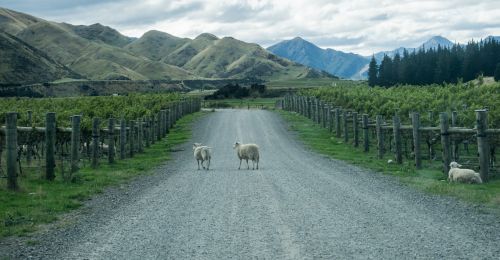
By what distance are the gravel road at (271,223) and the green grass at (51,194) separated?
600mm

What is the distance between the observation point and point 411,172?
21188 mm

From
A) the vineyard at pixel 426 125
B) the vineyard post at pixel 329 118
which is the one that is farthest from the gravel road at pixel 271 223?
the vineyard post at pixel 329 118

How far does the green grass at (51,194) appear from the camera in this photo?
12.1 metres

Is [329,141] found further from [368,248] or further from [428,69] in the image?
[428,69]

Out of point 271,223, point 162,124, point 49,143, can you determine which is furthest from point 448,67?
point 271,223

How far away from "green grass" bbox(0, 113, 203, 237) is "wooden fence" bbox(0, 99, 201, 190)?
1.76 feet

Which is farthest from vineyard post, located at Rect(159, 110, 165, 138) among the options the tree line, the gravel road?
the tree line

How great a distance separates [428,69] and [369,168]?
105806mm

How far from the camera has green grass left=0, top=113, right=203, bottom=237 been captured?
12.1 metres

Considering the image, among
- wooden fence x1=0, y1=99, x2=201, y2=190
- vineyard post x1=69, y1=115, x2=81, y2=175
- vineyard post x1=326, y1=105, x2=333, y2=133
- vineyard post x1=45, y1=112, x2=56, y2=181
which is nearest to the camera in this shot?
wooden fence x1=0, y1=99, x2=201, y2=190

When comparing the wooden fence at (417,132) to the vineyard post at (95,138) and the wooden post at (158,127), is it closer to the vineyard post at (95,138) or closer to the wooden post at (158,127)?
the vineyard post at (95,138)

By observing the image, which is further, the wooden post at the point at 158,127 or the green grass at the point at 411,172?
the wooden post at the point at 158,127

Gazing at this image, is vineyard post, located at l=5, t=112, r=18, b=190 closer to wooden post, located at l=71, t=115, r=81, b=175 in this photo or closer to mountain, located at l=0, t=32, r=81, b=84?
wooden post, located at l=71, t=115, r=81, b=175

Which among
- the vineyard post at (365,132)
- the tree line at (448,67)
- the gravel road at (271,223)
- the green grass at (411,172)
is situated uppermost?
the tree line at (448,67)
